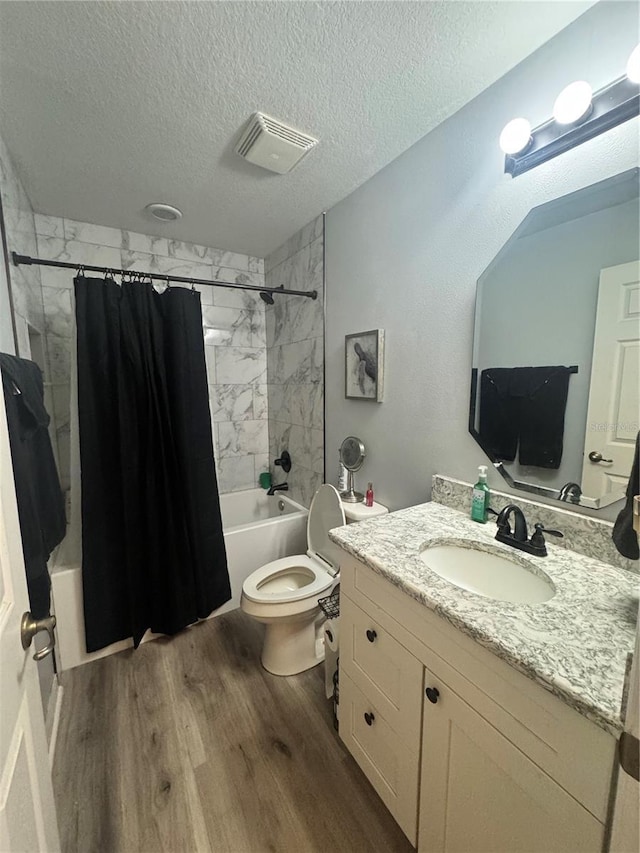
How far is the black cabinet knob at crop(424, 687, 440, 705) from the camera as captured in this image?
2.64 feet

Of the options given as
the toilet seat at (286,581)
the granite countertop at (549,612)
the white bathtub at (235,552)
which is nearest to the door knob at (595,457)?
the granite countertop at (549,612)

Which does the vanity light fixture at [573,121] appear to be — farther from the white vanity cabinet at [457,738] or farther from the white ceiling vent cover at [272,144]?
the white vanity cabinet at [457,738]

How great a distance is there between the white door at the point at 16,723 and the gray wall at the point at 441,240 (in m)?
1.37

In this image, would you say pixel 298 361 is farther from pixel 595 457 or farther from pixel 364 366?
pixel 595 457

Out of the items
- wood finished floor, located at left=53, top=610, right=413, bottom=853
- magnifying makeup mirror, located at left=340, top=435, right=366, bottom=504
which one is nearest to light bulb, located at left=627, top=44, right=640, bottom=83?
magnifying makeup mirror, located at left=340, top=435, right=366, bottom=504

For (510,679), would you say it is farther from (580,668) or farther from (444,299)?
(444,299)

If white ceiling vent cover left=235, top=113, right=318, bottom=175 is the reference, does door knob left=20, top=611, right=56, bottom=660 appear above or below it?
below

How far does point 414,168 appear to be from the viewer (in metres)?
1.45

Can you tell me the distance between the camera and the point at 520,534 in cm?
104

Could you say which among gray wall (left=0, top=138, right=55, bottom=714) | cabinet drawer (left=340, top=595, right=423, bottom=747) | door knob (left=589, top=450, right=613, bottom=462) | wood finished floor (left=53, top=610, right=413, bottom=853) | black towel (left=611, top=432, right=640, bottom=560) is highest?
gray wall (left=0, top=138, right=55, bottom=714)

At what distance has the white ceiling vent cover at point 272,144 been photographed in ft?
4.31

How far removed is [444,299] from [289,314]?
135 centimetres

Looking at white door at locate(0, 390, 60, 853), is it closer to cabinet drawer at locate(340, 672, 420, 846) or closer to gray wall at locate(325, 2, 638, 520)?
cabinet drawer at locate(340, 672, 420, 846)

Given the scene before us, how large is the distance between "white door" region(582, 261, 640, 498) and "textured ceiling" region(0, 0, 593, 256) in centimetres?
79
